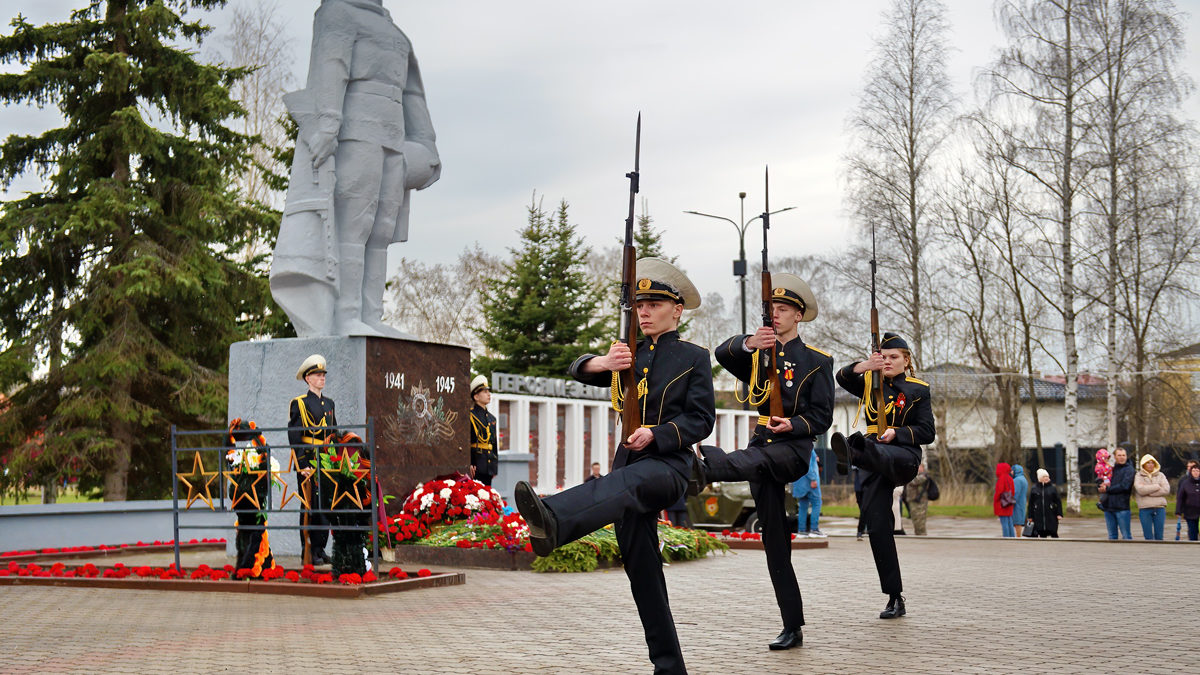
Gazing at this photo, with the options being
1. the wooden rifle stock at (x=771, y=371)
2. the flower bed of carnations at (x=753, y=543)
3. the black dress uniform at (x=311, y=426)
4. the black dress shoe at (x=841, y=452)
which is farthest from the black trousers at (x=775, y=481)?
the flower bed of carnations at (x=753, y=543)

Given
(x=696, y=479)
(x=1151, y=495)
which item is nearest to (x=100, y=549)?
(x=696, y=479)

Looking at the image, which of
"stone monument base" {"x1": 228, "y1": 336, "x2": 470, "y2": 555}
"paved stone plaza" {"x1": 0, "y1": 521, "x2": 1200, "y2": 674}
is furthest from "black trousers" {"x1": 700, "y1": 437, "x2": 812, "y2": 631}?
"stone monument base" {"x1": 228, "y1": 336, "x2": 470, "y2": 555}

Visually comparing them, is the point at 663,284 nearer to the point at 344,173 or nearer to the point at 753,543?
the point at 344,173

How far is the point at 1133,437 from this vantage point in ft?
106

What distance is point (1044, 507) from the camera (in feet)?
66.0

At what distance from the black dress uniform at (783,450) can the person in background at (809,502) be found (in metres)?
10.3

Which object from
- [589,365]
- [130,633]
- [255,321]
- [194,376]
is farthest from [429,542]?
[255,321]

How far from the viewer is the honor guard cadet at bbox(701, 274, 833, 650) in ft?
22.7

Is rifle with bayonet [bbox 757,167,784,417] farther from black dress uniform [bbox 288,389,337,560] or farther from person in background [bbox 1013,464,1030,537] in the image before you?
person in background [bbox 1013,464,1030,537]

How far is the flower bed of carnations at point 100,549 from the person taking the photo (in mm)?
13689

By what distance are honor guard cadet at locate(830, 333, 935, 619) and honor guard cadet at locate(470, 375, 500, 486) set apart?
690cm

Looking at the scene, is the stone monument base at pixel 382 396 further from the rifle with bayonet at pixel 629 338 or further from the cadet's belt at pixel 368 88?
the rifle with bayonet at pixel 629 338

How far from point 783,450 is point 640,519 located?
192 centimetres

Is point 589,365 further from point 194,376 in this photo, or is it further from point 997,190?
point 997,190
